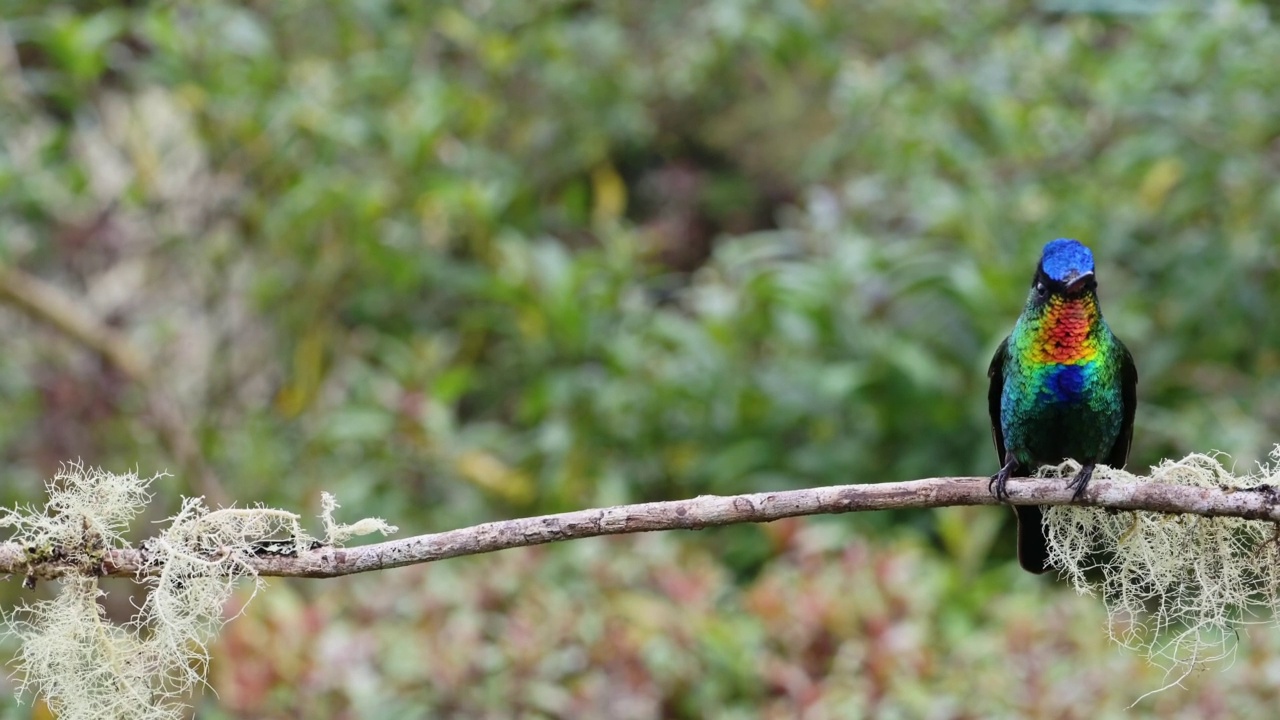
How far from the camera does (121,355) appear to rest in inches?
184

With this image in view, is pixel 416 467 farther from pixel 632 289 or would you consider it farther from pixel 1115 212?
pixel 1115 212

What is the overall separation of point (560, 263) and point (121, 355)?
1.60 metres

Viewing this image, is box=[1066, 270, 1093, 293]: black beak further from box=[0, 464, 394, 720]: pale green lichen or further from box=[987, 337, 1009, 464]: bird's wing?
box=[0, 464, 394, 720]: pale green lichen

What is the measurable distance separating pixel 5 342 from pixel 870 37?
13.7 ft

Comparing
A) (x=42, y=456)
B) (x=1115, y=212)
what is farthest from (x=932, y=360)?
(x=42, y=456)

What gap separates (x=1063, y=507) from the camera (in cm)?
183

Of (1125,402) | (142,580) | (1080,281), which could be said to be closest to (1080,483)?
(1080,281)

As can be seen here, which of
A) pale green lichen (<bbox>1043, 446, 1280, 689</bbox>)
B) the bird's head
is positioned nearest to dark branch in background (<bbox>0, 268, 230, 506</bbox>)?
the bird's head

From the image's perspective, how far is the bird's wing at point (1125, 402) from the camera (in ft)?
7.29

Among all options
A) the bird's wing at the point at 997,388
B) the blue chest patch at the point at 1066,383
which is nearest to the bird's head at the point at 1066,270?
the blue chest patch at the point at 1066,383

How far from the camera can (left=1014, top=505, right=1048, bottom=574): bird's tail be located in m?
2.31

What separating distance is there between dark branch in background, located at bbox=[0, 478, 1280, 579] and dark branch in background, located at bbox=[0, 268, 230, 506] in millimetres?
3144

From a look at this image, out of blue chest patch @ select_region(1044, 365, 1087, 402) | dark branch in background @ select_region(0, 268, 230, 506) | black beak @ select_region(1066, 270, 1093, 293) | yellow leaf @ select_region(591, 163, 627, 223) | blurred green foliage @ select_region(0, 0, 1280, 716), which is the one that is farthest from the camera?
yellow leaf @ select_region(591, 163, 627, 223)

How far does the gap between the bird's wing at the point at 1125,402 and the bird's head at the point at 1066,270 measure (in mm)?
190
